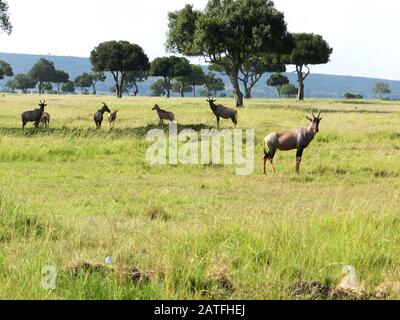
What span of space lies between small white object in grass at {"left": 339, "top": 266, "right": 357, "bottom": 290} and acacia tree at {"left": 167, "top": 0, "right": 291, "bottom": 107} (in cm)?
4530

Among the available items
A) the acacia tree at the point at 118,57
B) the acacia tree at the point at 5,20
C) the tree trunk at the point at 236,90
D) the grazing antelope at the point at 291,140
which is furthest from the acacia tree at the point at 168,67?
the grazing antelope at the point at 291,140

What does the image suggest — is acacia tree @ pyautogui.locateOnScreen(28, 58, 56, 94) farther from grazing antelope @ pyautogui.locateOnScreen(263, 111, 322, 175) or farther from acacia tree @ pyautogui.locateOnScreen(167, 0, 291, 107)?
grazing antelope @ pyautogui.locateOnScreen(263, 111, 322, 175)

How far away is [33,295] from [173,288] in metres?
1.31

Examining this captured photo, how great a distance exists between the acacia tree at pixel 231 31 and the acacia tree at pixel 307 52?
27.2m

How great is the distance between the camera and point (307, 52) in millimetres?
82812
